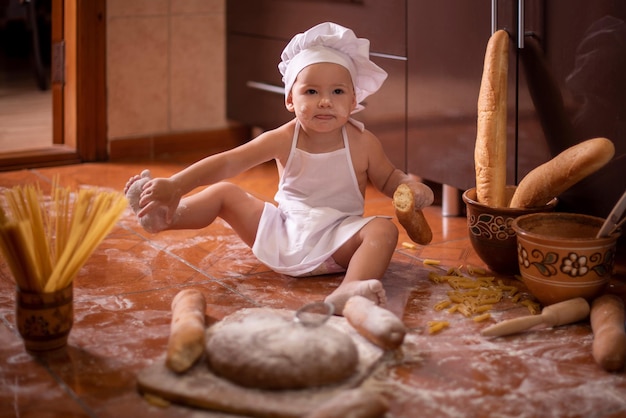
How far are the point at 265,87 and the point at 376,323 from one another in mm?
1646

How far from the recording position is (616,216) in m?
1.62

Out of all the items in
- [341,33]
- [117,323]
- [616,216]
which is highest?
[341,33]

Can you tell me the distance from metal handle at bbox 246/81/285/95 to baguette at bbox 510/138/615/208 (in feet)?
3.85

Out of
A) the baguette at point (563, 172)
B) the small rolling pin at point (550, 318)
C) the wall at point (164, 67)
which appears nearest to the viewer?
the small rolling pin at point (550, 318)

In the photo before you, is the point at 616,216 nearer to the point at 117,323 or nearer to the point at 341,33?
the point at 341,33

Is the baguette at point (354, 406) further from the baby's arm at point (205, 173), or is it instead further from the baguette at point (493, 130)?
the baguette at point (493, 130)

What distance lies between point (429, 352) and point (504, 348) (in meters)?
0.13

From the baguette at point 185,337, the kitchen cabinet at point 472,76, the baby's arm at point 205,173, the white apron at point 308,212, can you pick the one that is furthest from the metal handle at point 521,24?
the baguette at point 185,337

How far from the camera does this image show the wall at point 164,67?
2.99 meters

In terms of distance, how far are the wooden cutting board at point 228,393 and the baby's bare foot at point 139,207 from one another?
0.47 m

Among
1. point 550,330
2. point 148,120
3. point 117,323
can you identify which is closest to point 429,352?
point 550,330

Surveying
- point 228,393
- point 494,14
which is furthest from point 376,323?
point 494,14

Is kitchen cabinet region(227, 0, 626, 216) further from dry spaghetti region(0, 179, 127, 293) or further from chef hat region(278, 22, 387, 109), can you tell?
dry spaghetti region(0, 179, 127, 293)

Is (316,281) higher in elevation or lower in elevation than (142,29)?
lower
